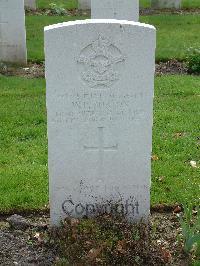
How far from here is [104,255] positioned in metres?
4.04

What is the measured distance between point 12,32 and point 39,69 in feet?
2.53

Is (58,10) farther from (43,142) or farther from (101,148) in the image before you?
(101,148)

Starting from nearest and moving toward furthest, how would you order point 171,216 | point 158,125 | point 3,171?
point 171,216 < point 3,171 < point 158,125

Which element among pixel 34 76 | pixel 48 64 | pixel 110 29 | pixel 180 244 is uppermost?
pixel 110 29

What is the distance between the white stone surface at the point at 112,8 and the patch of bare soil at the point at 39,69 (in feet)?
3.62

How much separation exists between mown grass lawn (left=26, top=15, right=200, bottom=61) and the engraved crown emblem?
6.00 metres

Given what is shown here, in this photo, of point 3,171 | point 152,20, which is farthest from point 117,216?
point 152,20

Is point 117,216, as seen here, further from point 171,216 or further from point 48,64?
point 48,64

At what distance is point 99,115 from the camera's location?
431cm

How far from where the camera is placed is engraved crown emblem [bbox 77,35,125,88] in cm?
416

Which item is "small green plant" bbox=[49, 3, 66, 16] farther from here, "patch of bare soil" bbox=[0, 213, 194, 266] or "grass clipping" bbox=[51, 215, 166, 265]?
"grass clipping" bbox=[51, 215, 166, 265]

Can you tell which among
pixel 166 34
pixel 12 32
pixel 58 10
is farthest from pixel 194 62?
pixel 58 10

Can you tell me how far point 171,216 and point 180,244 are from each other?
1.97ft

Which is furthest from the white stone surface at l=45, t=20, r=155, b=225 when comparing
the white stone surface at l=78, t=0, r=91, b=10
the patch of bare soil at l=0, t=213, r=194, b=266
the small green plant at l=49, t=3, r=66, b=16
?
the white stone surface at l=78, t=0, r=91, b=10
